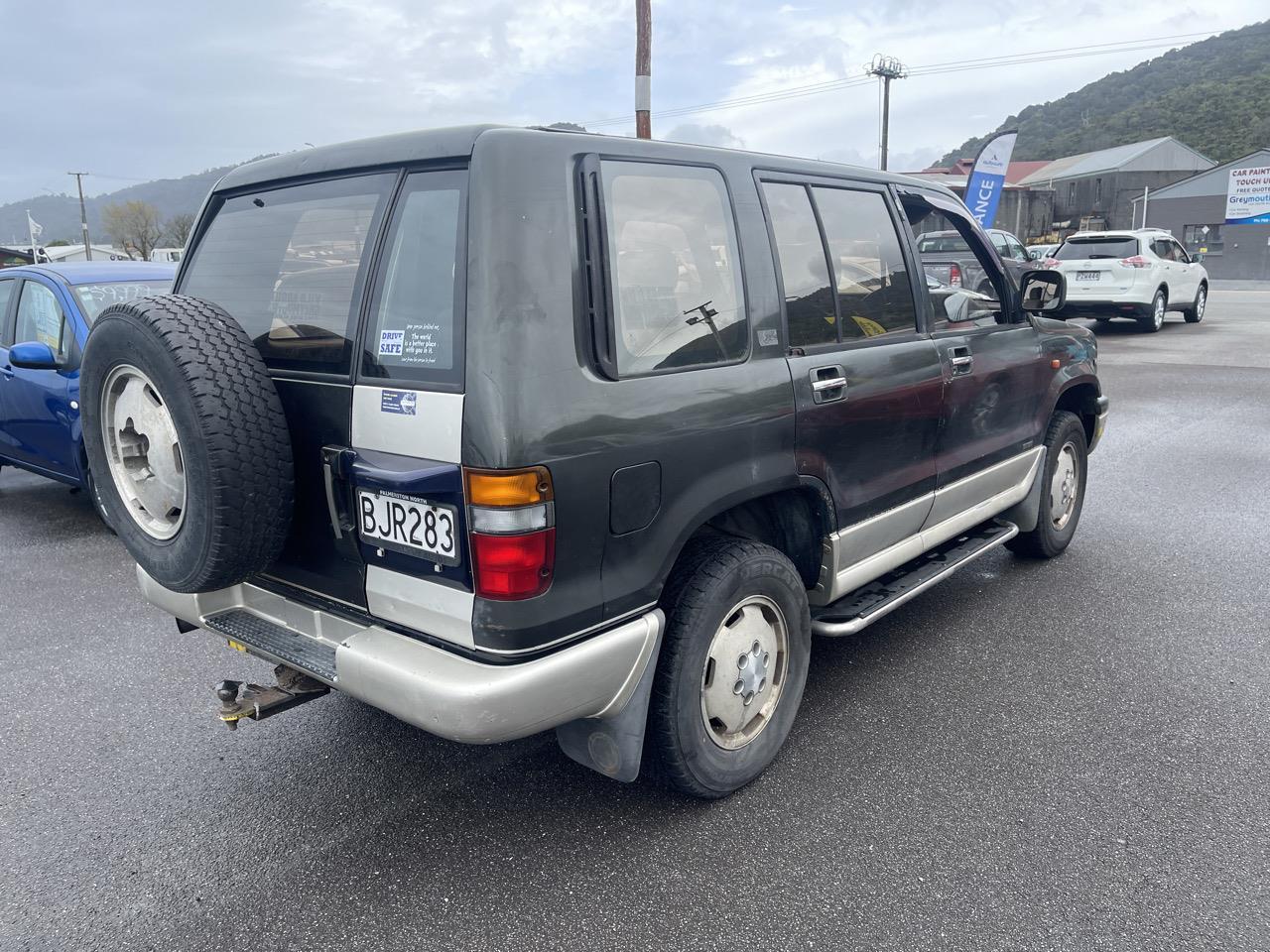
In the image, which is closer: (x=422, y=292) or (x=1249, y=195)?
(x=422, y=292)

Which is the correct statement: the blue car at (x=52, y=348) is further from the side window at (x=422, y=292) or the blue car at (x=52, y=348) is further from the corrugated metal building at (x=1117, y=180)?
the corrugated metal building at (x=1117, y=180)

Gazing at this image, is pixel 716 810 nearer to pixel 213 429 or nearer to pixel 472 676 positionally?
pixel 472 676

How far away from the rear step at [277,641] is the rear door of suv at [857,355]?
1.57 m

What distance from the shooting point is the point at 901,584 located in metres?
3.79

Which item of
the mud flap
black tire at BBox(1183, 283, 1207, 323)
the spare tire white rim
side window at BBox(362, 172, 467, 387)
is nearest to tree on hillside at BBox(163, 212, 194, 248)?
black tire at BBox(1183, 283, 1207, 323)

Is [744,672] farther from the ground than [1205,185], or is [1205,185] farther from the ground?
[1205,185]

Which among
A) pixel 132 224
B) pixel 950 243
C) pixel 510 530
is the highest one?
pixel 132 224

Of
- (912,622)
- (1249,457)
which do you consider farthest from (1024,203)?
(912,622)

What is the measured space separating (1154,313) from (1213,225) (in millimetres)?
30843

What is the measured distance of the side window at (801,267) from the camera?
10.1 feet

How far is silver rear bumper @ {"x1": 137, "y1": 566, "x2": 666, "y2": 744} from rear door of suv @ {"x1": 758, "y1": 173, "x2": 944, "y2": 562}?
3.20 feet

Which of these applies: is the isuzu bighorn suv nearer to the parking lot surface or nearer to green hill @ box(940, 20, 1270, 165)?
the parking lot surface

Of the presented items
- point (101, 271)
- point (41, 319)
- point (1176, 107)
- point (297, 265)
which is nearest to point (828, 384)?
point (297, 265)

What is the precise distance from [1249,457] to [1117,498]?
6.65 feet
